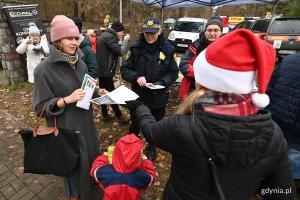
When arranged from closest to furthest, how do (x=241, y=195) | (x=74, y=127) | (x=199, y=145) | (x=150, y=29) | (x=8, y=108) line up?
(x=199, y=145) < (x=241, y=195) < (x=74, y=127) < (x=150, y=29) < (x=8, y=108)

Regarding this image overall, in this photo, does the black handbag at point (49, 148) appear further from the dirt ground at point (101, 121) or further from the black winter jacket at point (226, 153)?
the dirt ground at point (101, 121)

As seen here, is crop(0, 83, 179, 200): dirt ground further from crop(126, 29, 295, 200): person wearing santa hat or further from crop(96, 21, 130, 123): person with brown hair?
crop(126, 29, 295, 200): person wearing santa hat

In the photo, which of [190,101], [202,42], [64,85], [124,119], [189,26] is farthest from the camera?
[189,26]

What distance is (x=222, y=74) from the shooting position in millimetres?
1185

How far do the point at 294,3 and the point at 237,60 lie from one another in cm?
739

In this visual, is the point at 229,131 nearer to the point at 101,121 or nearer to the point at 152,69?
the point at 152,69

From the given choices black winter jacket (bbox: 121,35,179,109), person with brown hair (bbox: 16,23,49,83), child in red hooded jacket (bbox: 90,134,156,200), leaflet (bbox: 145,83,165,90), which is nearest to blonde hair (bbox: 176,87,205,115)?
child in red hooded jacket (bbox: 90,134,156,200)

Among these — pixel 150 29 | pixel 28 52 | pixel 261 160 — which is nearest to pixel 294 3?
pixel 150 29

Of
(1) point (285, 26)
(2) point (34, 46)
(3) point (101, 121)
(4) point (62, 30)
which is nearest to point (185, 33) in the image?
(1) point (285, 26)

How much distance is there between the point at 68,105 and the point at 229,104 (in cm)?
174

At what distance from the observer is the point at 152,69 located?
10.7 ft

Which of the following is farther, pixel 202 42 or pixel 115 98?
pixel 202 42

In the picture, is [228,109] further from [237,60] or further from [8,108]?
[8,108]

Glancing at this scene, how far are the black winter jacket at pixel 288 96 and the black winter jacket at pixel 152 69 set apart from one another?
1392 millimetres
